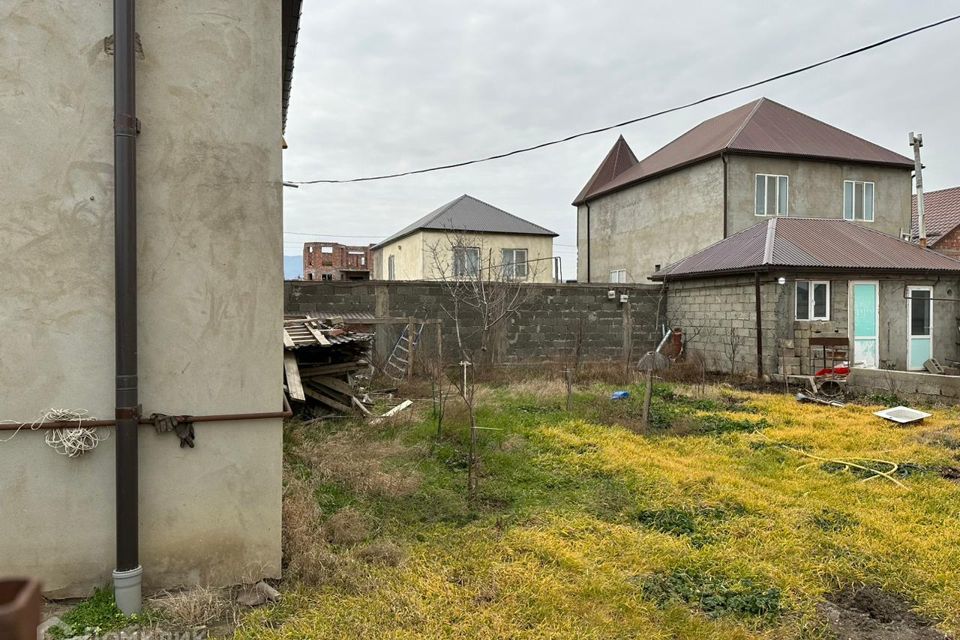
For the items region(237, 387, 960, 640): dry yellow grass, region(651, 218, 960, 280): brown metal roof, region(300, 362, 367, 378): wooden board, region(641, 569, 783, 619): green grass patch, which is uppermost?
region(651, 218, 960, 280): brown metal roof

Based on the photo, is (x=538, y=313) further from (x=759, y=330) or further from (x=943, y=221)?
(x=943, y=221)

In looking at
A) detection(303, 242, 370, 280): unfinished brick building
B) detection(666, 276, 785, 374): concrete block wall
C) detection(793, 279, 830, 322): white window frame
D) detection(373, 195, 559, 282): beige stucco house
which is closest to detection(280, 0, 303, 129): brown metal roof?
detection(666, 276, 785, 374): concrete block wall

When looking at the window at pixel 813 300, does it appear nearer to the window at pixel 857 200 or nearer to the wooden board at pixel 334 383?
the window at pixel 857 200

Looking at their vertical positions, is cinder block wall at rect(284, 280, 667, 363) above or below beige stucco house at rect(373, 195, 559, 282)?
below

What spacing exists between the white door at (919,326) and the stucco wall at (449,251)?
12.7 m

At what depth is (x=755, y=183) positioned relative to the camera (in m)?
17.3

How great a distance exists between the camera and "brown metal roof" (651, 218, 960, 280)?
42.1 feet

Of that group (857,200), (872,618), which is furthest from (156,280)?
(857,200)

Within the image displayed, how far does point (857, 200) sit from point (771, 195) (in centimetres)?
332

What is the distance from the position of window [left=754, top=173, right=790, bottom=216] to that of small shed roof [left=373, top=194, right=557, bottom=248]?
34.9 ft

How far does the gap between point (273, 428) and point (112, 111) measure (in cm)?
199

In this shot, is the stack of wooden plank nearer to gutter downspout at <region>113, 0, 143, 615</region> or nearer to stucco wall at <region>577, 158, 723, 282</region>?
gutter downspout at <region>113, 0, 143, 615</region>

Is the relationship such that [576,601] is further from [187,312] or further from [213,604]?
[187,312]

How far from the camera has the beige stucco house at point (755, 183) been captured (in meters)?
17.2
